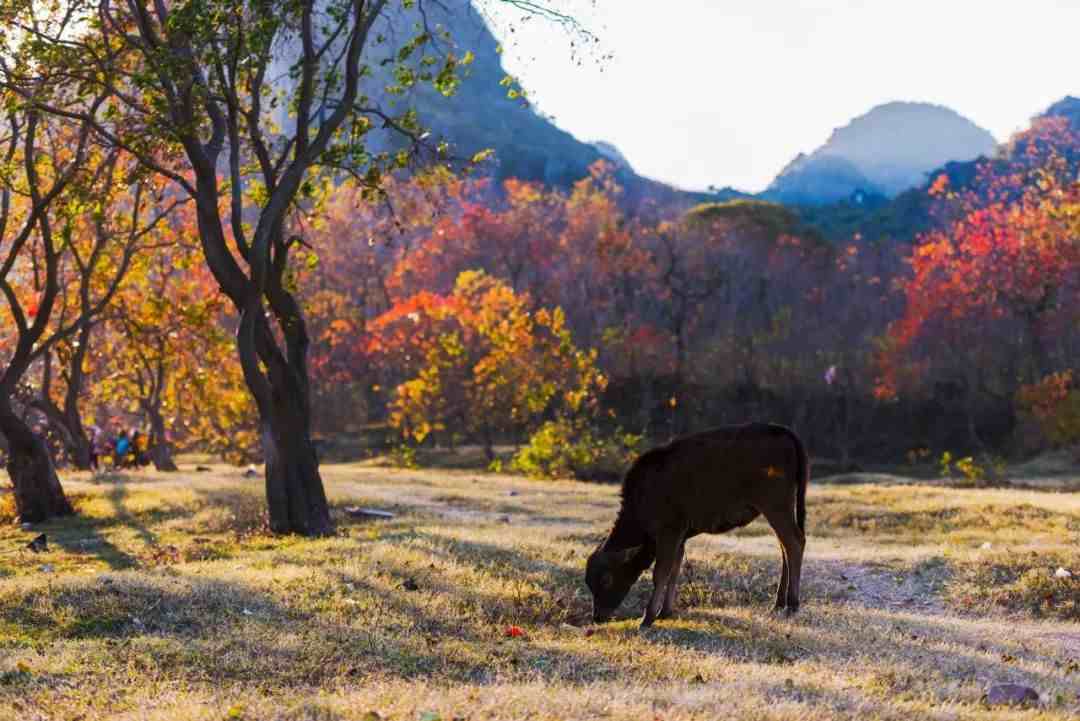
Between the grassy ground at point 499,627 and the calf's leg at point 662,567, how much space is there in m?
0.24

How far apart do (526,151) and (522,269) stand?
287ft

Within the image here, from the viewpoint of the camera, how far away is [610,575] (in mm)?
11242

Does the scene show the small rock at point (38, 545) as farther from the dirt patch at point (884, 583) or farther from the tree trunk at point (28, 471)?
the dirt patch at point (884, 583)

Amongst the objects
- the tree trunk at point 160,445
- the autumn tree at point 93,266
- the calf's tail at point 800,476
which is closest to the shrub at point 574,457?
the tree trunk at point 160,445

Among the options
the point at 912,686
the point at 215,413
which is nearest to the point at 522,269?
the point at 215,413

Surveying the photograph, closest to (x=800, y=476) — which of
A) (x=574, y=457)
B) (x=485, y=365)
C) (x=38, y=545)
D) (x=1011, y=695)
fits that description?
(x=1011, y=695)

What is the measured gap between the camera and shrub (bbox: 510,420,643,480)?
3447 centimetres

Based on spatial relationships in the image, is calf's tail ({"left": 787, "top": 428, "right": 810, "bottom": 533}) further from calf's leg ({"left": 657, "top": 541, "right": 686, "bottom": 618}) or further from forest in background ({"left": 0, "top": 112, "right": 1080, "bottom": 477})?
forest in background ({"left": 0, "top": 112, "right": 1080, "bottom": 477})

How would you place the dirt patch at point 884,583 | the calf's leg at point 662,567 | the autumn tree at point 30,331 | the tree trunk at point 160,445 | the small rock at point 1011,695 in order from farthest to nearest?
the tree trunk at point 160,445
the autumn tree at point 30,331
the dirt patch at point 884,583
the calf's leg at point 662,567
the small rock at point 1011,695

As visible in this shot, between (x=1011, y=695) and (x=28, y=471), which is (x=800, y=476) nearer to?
(x=1011, y=695)

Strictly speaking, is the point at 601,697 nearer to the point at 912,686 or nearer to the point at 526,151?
the point at 912,686

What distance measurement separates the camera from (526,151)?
509 ft

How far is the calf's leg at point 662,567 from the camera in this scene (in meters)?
10.6

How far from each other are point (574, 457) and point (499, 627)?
2407 cm
